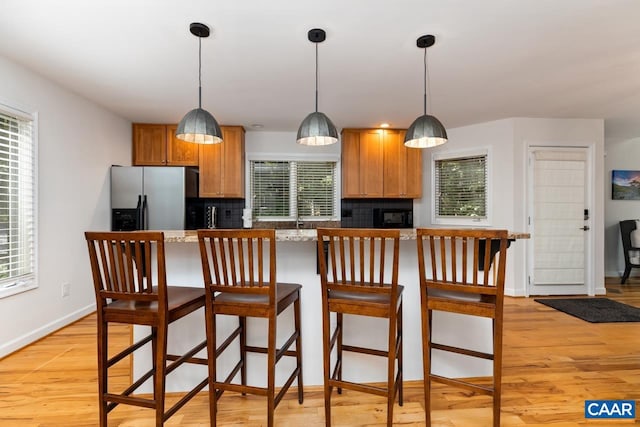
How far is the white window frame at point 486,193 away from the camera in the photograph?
4.36m

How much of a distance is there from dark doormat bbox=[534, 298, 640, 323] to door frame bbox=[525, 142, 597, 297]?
27 centimetres

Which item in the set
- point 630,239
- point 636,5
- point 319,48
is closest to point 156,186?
point 319,48

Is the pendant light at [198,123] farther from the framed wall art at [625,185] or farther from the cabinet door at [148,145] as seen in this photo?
the framed wall art at [625,185]

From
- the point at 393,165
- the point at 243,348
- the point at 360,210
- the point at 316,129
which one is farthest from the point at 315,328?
the point at 393,165

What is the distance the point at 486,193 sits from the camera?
442cm

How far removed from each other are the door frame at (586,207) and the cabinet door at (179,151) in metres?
4.59

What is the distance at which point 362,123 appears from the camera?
433 centimetres

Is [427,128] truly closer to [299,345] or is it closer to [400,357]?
[400,357]

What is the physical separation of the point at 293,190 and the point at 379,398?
3356 mm

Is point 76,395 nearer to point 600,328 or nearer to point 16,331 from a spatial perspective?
point 16,331

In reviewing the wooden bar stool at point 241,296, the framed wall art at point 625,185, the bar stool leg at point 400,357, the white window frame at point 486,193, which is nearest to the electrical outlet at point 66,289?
the wooden bar stool at point 241,296

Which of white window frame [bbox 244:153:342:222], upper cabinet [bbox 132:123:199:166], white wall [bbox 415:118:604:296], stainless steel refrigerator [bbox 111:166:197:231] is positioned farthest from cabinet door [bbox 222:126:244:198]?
white wall [bbox 415:118:604:296]

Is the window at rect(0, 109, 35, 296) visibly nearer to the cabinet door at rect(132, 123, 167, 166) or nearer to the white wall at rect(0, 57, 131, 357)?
the white wall at rect(0, 57, 131, 357)

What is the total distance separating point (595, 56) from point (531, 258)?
264 cm
